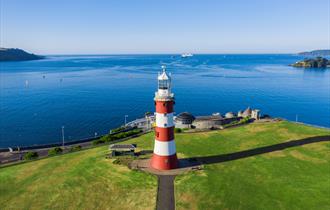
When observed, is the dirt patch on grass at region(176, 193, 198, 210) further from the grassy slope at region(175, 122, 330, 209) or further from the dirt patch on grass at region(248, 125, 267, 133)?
the dirt patch on grass at region(248, 125, 267, 133)

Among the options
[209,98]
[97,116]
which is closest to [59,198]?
[97,116]

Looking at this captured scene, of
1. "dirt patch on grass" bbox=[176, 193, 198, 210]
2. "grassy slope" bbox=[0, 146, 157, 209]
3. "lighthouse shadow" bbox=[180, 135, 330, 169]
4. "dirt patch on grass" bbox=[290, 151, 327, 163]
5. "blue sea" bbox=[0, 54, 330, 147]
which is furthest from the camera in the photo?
"blue sea" bbox=[0, 54, 330, 147]

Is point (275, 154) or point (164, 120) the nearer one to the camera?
point (164, 120)

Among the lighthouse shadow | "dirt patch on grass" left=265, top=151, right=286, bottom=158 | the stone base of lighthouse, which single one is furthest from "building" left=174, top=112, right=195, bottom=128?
the stone base of lighthouse

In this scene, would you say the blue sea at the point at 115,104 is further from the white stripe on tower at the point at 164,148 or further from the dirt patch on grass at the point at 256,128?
the white stripe on tower at the point at 164,148

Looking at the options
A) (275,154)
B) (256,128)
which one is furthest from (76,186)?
(256,128)

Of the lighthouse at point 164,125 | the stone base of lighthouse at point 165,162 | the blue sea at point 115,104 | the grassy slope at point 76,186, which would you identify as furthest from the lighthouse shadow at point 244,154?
the blue sea at point 115,104

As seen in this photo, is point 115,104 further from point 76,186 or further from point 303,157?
point 303,157
